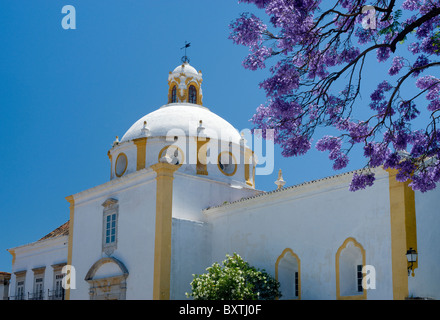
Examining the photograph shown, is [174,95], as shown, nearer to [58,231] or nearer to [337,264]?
[58,231]

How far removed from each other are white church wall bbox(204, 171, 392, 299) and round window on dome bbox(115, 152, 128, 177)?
5347 millimetres

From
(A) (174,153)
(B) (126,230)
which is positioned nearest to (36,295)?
(B) (126,230)

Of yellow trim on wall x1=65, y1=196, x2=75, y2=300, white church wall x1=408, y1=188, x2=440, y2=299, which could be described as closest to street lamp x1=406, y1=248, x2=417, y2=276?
white church wall x1=408, y1=188, x2=440, y2=299

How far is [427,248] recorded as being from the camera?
15258mm

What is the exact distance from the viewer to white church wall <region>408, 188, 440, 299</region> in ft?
48.7

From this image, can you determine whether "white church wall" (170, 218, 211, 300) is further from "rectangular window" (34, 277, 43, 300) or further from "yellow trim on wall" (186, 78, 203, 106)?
"rectangular window" (34, 277, 43, 300)

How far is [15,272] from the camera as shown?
1176 inches

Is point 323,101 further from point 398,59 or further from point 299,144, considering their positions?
point 398,59

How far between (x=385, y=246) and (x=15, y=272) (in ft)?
69.0

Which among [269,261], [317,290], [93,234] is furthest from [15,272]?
[317,290]

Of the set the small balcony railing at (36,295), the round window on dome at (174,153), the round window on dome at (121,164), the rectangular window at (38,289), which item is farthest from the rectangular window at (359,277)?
the rectangular window at (38,289)

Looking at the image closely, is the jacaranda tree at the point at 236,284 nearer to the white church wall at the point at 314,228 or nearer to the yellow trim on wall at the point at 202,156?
the white church wall at the point at 314,228

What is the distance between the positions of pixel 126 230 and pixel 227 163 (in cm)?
511

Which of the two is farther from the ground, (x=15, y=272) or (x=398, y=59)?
(x=398, y=59)
